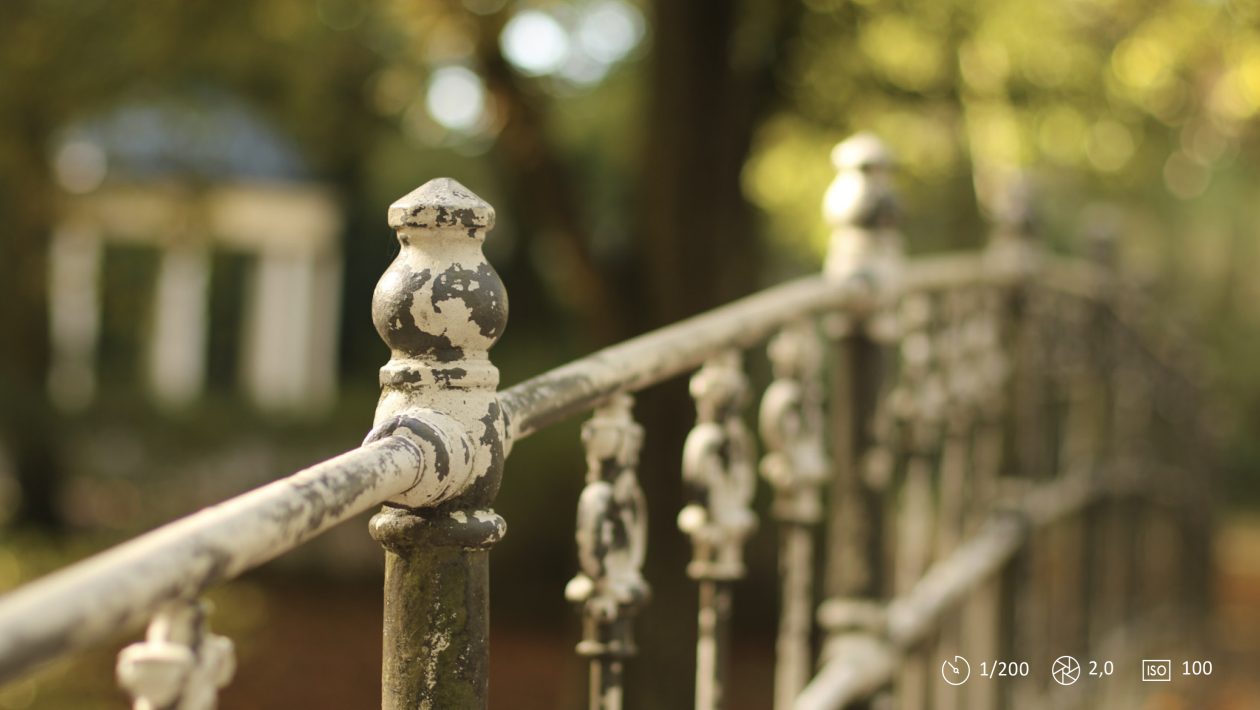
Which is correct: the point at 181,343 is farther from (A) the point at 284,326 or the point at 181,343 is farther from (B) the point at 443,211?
(B) the point at 443,211

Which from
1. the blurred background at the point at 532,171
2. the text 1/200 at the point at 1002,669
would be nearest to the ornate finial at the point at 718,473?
the text 1/200 at the point at 1002,669

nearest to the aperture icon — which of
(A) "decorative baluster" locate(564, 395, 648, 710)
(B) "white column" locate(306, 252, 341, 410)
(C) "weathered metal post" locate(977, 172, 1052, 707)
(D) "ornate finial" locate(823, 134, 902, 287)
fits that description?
(C) "weathered metal post" locate(977, 172, 1052, 707)

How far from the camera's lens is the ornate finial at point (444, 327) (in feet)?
5.01

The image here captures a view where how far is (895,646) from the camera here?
3340 millimetres

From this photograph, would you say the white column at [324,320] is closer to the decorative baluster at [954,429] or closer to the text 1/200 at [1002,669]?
the text 1/200 at [1002,669]

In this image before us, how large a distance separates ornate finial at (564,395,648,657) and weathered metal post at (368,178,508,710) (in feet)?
1.17

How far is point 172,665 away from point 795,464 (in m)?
1.81

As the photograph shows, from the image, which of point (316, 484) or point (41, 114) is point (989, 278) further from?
point (41, 114)

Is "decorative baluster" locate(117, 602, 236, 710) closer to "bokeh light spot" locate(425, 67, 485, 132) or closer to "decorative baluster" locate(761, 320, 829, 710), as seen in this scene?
"decorative baluster" locate(761, 320, 829, 710)

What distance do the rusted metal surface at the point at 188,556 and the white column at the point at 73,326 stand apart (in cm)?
1242

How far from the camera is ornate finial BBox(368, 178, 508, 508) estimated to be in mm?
1526

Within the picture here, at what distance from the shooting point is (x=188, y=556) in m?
1.10

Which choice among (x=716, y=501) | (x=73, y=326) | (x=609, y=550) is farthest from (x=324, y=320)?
(x=609, y=550)
